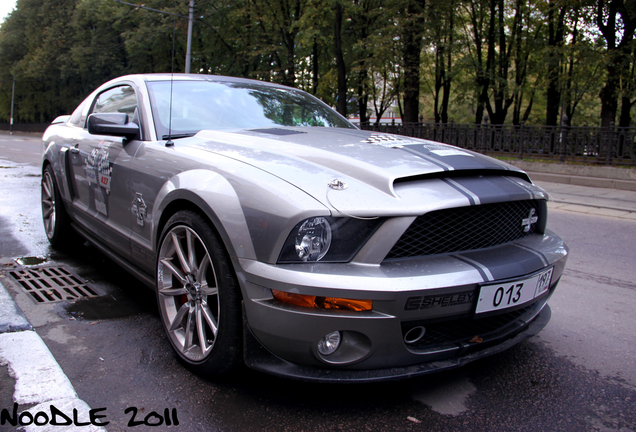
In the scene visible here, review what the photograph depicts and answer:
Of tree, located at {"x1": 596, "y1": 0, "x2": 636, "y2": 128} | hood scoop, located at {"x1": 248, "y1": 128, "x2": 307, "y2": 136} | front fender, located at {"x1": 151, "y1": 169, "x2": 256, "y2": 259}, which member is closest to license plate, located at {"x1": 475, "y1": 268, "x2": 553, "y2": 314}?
front fender, located at {"x1": 151, "y1": 169, "x2": 256, "y2": 259}

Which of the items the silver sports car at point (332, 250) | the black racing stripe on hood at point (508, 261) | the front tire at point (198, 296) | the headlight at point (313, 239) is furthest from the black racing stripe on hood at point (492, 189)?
the front tire at point (198, 296)

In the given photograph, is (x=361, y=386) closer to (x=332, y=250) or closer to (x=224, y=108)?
(x=332, y=250)

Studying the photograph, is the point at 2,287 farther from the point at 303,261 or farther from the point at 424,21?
the point at 424,21

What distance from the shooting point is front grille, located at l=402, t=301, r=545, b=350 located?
2.08 m

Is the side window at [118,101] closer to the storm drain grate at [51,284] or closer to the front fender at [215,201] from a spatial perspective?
the front fender at [215,201]

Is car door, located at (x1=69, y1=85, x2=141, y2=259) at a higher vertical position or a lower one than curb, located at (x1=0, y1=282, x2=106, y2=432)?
higher

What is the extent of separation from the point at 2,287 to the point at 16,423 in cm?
184

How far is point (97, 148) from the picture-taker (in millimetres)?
3615

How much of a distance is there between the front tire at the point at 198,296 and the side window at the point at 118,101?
128 centimetres

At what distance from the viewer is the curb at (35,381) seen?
6.61 feet

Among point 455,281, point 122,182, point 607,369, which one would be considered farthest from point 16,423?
point 607,369

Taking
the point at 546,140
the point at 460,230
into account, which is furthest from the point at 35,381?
the point at 546,140

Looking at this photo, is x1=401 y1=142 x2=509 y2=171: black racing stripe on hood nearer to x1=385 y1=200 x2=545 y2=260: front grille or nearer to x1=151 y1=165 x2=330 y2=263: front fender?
x1=385 y1=200 x2=545 y2=260: front grille

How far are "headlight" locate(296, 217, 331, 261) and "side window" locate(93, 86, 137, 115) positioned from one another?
1.96 meters
